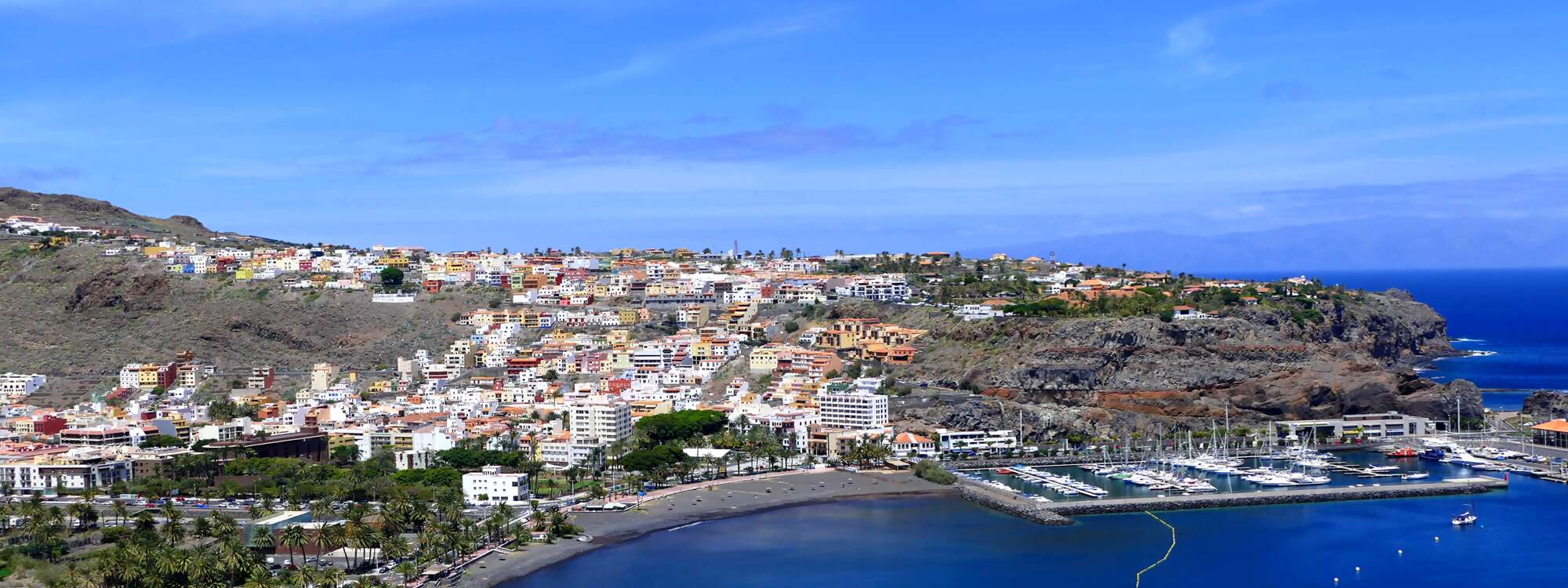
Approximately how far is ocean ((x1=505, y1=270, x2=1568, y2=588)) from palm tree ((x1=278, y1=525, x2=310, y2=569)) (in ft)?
16.1

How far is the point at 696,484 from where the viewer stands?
4831 cm

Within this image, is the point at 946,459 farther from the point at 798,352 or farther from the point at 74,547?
the point at 74,547

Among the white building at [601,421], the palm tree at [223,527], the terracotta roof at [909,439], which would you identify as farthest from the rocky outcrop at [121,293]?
the palm tree at [223,527]

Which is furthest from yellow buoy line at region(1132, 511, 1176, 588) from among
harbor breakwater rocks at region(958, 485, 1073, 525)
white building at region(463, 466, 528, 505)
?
white building at region(463, 466, 528, 505)

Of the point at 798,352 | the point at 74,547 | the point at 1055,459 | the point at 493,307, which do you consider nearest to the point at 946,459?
the point at 1055,459

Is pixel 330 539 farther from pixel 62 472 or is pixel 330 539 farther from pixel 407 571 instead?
pixel 62 472

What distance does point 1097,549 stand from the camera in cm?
3900

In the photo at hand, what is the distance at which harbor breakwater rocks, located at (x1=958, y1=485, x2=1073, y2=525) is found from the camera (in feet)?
139

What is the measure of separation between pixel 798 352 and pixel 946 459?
573 inches

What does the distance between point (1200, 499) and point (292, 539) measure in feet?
76.8

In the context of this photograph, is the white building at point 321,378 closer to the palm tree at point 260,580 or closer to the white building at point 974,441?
the white building at point 974,441

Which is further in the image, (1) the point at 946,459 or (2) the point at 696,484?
(1) the point at 946,459

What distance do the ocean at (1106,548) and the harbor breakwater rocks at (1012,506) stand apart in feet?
1.12

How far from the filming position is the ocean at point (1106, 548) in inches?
1416
